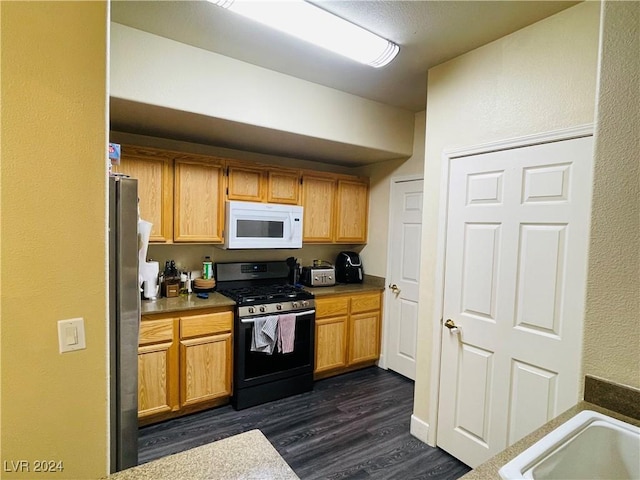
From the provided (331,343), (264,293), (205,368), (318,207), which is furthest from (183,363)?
(318,207)

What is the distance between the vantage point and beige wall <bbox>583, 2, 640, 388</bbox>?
1.07m

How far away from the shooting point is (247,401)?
2766 millimetres

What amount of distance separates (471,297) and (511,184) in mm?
726

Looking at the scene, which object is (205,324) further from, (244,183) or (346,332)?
(346,332)

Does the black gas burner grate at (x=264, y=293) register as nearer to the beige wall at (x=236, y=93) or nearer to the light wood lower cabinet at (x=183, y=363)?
the light wood lower cabinet at (x=183, y=363)

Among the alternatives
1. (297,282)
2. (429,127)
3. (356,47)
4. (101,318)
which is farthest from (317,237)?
Answer: (101,318)

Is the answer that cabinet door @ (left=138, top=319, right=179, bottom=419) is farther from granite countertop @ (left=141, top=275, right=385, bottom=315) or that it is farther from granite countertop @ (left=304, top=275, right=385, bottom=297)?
granite countertop @ (left=304, top=275, right=385, bottom=297)

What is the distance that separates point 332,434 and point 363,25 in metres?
2.70

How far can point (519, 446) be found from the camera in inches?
37.2

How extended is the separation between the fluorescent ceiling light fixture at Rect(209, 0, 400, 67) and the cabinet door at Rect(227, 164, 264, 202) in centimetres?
139

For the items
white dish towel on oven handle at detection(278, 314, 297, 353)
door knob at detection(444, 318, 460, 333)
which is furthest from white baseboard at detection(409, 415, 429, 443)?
white dish towel on oven handle at detection(278, 314, 297, 353)

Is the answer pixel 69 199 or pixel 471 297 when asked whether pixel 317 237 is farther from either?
pixel 69 199

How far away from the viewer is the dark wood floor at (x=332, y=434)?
2131mm

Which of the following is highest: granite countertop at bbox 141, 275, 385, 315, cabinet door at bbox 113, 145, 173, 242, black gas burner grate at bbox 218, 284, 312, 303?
cabinet door at bbox 113, 145, 173, 242
